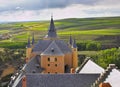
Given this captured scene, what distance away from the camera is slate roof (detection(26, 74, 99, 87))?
2142 inches

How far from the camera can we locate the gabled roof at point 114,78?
40.0m

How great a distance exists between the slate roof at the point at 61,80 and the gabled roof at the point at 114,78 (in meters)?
9.34

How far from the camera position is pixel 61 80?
55.2m

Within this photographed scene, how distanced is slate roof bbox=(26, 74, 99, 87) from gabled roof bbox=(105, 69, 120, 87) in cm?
934

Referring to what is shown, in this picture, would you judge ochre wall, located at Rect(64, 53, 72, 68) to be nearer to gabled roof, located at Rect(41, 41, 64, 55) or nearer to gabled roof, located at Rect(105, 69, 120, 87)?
gabled roof, located at Rect(41, 41, 64, 55)

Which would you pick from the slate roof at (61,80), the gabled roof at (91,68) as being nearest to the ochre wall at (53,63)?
the gabled roof at (91,68)

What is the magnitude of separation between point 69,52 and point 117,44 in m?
92.4

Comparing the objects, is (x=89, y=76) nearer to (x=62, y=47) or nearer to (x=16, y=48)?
(x=62, y=47)

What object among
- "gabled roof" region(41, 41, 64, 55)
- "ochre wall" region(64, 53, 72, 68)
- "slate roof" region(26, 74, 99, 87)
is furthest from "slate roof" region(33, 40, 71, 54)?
"slate roof" region(26, 74, 99, 87)

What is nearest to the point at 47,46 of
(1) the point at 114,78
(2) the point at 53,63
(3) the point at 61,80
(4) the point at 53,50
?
(4) the point at 53,50

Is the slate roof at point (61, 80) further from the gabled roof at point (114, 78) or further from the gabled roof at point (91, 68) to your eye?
the gabled roof at point (114, 78)

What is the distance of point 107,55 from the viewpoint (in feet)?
415

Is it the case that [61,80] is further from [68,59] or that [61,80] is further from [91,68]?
[68,59]

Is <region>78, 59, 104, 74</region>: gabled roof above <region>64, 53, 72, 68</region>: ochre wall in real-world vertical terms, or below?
above
